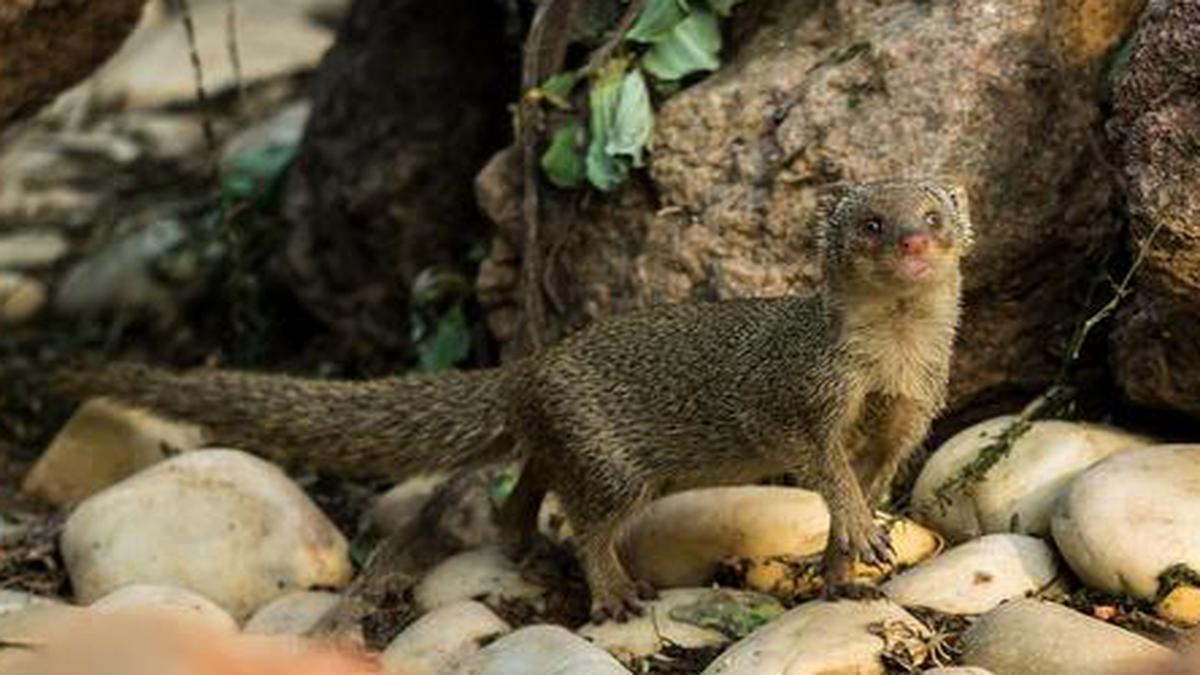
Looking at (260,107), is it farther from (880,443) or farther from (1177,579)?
(1177,579)

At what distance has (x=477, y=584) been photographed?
522cm

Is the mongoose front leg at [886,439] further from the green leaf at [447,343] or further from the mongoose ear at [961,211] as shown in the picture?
the green leaf at [447,343]

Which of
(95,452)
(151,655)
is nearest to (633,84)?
(95,452)

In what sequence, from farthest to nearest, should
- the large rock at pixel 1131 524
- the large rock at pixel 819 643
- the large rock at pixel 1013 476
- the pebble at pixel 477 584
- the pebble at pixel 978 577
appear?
the pebble at pixel 477 584 < the large rock at pixel 1013 476 < the pebble at pixel 978 577 < the large rock at pixel 1131 524 < the large rock at pixel 819 643

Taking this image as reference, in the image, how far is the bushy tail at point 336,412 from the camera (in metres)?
5.43

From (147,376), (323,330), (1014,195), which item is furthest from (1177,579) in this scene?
(323,330)

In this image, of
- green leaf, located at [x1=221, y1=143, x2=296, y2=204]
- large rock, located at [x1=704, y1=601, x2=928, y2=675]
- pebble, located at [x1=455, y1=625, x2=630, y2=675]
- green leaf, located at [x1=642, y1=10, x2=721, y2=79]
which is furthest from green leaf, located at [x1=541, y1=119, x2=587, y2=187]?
green leaf, located at [x1=221, y1=143, x2=296, y2=204]

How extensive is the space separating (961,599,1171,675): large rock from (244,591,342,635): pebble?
1.60m

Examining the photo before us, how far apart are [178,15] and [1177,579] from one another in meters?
6.77

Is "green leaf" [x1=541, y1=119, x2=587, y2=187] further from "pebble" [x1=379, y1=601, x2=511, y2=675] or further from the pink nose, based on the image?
the pink nose

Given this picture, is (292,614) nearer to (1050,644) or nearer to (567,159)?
(567,159)

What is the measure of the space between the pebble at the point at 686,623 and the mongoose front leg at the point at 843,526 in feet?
0.70

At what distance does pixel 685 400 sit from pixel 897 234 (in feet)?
2.77

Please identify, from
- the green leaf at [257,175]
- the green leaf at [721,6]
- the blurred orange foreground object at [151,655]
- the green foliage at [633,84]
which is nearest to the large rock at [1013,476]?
the green foliage at [633,84]
